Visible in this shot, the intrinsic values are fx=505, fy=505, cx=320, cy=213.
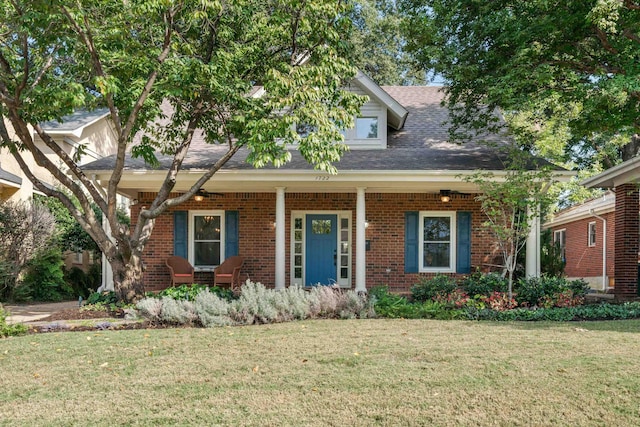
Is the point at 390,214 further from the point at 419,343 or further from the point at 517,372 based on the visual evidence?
the point at 517,372

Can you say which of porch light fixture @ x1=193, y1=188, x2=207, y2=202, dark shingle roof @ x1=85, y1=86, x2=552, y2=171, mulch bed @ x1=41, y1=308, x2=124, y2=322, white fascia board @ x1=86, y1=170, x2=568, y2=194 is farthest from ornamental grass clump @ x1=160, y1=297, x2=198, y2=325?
porch light fixture @ x1=193, y1=188, x2=207, y2=202

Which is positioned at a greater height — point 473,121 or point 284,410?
point 473,121

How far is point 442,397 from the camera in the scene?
14.2 feet

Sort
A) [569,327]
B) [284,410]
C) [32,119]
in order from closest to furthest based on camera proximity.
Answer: [284,410], [569,327], [32,119]

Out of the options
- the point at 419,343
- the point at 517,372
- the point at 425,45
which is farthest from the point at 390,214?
the point at 517,372

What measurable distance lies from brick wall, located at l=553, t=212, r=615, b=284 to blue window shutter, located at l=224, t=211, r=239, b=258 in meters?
12.6

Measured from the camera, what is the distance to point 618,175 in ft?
39.9

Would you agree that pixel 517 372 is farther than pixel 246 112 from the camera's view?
No

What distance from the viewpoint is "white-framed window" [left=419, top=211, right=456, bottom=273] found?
498 inches

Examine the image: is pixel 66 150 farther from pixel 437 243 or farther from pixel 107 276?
pixel 437 243

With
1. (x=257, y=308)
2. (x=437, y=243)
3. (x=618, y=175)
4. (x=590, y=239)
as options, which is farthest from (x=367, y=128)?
(x=590, y=239)

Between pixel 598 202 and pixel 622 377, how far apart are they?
14.6 meters

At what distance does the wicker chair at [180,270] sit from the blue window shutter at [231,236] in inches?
42.7

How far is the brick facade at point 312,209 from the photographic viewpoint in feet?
41.3
